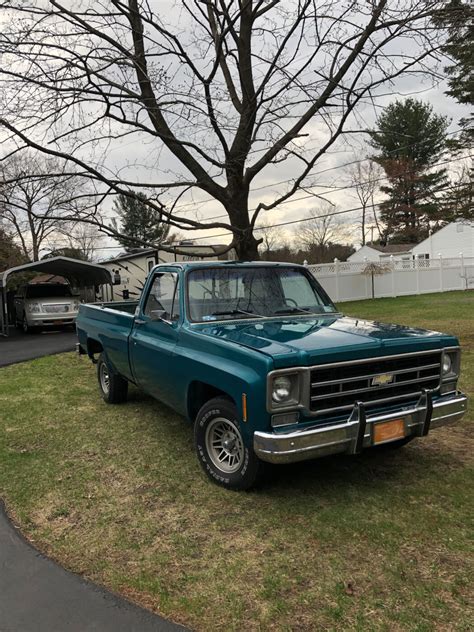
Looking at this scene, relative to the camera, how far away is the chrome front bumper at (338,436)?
338 centimetres

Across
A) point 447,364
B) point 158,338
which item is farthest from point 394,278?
point 158,338

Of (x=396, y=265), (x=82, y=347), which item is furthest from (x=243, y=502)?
(x=396, y=265)

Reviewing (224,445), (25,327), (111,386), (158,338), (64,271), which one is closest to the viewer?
(224,445)

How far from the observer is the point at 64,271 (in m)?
20.8

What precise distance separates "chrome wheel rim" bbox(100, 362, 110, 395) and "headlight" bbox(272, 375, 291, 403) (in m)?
4.09

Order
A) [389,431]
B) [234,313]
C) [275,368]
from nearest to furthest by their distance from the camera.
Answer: [275,368], [389,431], [234,313]

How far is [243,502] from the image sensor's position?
3854 mm

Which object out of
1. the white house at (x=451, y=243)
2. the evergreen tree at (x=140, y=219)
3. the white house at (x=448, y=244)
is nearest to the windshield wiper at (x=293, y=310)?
the evergreen tree at (x=140, y=219)

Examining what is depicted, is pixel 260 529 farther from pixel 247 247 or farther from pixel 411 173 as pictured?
pixel 411 173

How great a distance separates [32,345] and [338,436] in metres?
12.8

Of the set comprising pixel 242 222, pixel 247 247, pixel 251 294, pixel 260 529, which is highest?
pixel 242 222

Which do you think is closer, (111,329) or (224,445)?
(224,445)

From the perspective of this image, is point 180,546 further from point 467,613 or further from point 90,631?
point 467,613

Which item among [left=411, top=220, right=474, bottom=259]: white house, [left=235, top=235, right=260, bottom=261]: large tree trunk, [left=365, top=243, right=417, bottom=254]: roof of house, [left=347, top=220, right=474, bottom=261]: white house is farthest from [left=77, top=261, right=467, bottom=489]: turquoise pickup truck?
[left=365, top=243, right=417, bottom=254]: roof of house
